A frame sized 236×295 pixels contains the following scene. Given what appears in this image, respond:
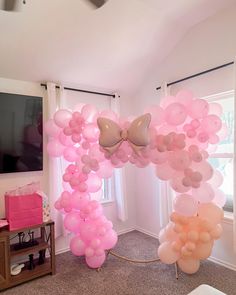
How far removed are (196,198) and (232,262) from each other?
1.04 metres

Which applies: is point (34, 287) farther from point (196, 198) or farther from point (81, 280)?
point (196, 198)

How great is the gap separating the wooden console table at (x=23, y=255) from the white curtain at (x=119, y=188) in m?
1.14

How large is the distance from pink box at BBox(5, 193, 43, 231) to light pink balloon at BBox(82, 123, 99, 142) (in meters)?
0.82

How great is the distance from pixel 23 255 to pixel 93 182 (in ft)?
3.40

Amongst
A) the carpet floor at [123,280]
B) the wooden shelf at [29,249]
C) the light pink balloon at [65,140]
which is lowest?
the carpet floor at [123,280]

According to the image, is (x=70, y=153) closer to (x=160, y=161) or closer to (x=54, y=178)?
(x=54, y=178)

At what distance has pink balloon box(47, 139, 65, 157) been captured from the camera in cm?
262

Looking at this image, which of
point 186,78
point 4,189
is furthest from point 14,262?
point 186,78

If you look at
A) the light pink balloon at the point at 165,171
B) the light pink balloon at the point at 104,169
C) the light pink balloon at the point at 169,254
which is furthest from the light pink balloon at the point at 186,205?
the light pink balloon at the point at 104,169

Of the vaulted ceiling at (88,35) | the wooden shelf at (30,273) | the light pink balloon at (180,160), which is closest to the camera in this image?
the light pink balloon at (180,160)

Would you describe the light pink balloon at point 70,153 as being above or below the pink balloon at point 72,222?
above

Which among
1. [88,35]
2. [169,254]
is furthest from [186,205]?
[88,35]

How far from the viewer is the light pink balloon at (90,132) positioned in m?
2.37

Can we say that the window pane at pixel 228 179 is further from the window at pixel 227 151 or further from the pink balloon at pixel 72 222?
the pink balloon at pixel 72 222
